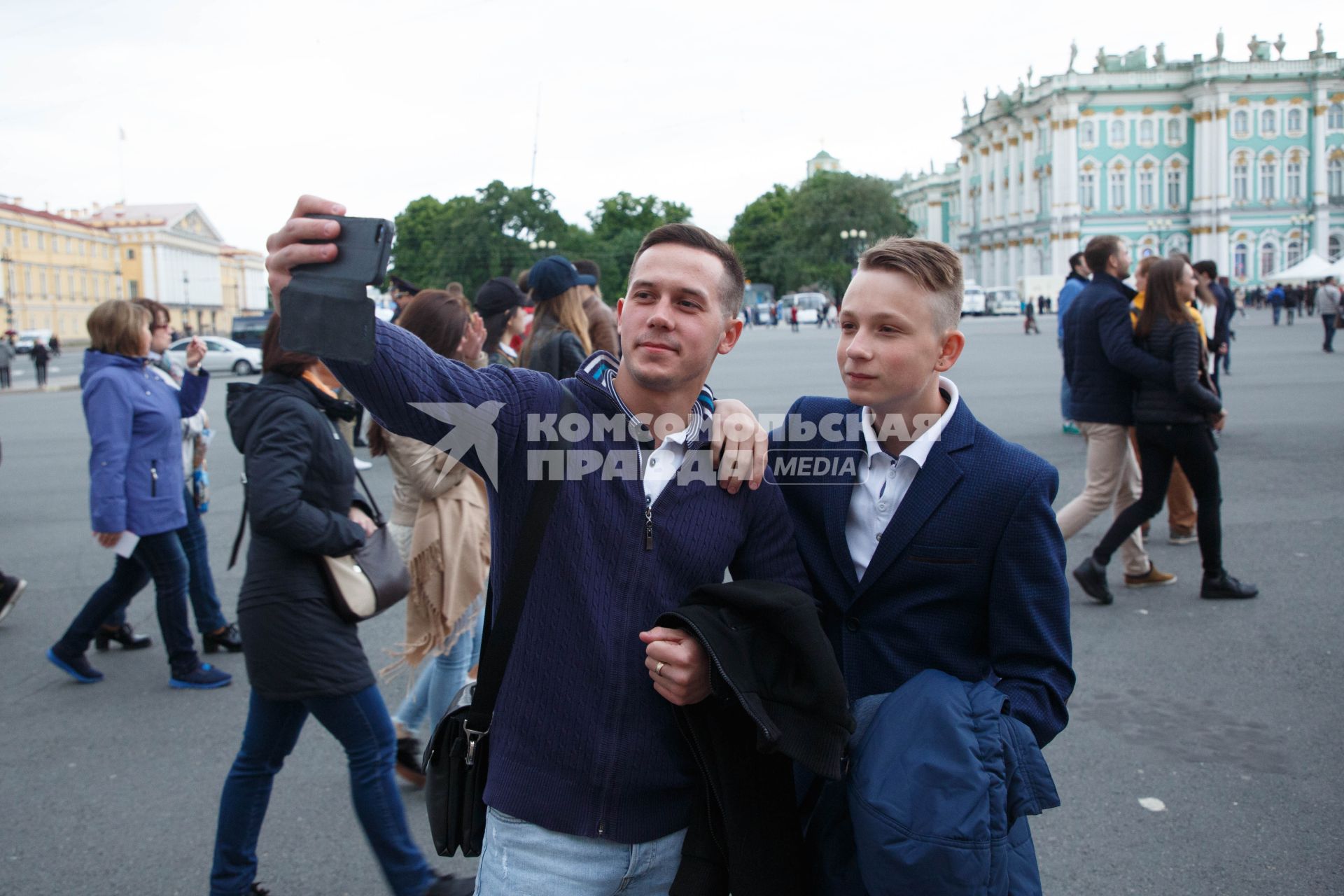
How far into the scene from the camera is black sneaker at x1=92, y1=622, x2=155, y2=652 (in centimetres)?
615

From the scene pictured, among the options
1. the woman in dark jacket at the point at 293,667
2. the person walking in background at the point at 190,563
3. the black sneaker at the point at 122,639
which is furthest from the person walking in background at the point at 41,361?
the woman in dark jacket at the point at 293,667

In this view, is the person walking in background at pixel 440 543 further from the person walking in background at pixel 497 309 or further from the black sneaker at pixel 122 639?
the black sneaker at pixel 122 639

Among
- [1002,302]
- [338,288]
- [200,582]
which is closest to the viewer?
[338,288]

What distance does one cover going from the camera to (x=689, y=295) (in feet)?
6.81

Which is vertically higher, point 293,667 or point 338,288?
point 338,288

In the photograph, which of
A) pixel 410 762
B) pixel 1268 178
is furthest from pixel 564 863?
pixel 1268 178

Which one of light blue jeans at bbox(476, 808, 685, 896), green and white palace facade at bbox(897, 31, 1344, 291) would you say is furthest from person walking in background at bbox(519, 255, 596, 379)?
green and white palace facade at bbox(897, 31, 1344, 291)

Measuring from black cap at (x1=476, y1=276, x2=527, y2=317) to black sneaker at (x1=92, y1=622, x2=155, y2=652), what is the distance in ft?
8.94

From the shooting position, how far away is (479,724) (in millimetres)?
2121

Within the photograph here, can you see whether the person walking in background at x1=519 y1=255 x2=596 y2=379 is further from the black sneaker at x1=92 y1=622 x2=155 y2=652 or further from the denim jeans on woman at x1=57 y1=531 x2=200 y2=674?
the black sneaker at x1=92 y1=622 x2=155 y2=652

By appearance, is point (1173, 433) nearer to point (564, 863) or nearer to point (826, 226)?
point (564, 863)

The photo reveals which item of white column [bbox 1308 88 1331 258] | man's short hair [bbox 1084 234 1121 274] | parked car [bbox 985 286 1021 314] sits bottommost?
man's short hair [bbox 1084 234 1121 274]

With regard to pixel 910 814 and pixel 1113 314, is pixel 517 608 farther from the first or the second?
pixel 1113 314

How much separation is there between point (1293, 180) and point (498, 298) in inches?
3523
